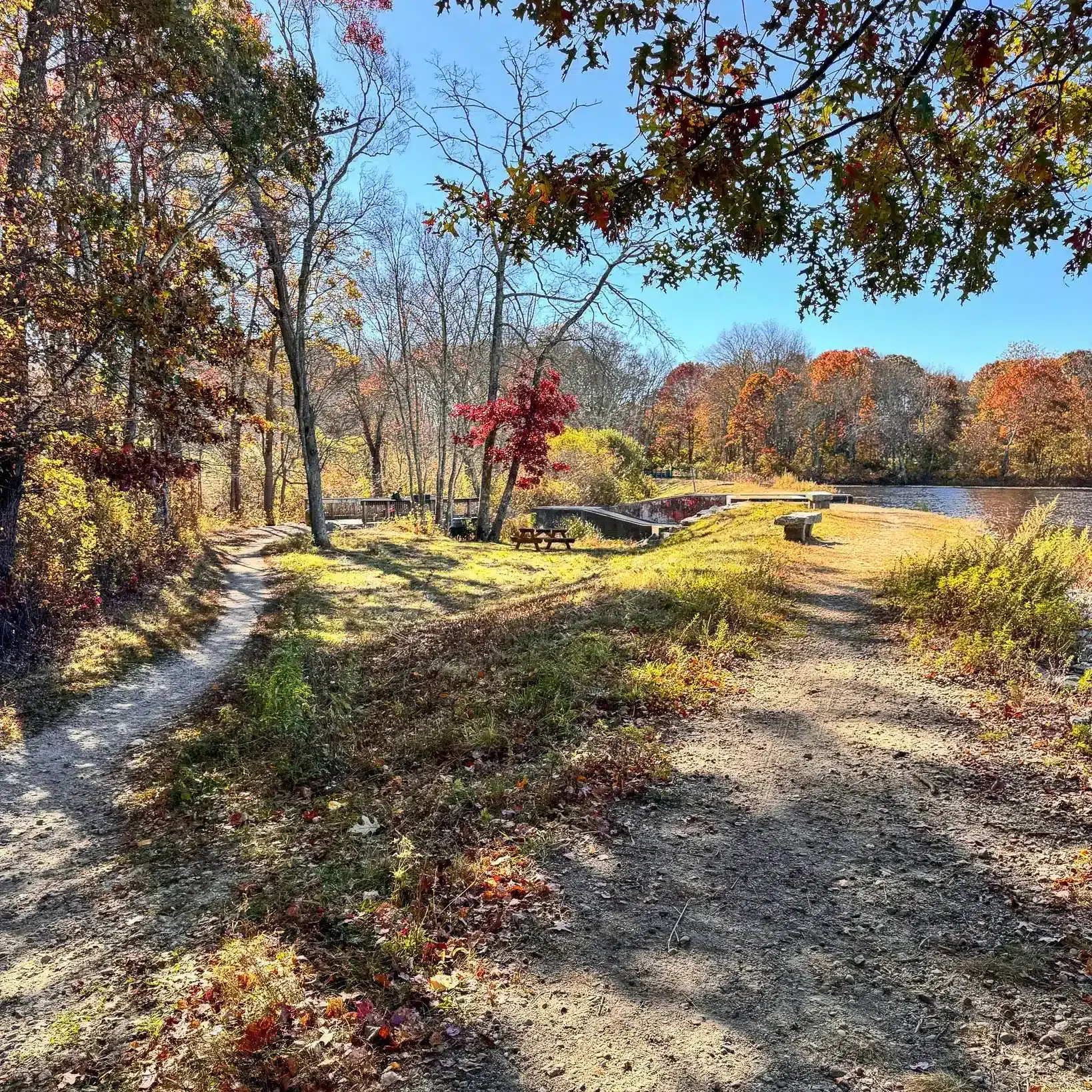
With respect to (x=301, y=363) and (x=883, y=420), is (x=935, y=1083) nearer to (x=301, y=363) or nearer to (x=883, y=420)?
(x=301, y=363)

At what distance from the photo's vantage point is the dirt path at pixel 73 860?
2.90m

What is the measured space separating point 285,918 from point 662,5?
15.2 ft

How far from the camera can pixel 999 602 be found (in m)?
5.22

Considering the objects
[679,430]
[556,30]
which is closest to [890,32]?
[556,30]

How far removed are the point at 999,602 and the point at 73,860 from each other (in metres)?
7.15

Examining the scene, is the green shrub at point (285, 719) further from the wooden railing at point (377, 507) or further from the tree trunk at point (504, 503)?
the wooden railing at point (377, 507)

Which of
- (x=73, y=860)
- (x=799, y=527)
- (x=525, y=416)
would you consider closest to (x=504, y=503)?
(x=525, y=416)

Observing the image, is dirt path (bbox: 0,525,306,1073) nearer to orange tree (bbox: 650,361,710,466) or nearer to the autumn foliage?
the autumn foliage

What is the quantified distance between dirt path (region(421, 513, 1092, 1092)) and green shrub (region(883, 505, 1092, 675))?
45.0 inches

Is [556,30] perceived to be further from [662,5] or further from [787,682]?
[787,682]

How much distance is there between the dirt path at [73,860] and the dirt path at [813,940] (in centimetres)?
195

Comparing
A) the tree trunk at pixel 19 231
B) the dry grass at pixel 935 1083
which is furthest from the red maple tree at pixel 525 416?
the dry grass at pixel 935 1083

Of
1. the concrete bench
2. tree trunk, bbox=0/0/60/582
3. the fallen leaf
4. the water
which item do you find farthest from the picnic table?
the fallen leaf

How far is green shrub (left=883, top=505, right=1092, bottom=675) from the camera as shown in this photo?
4.75 m
